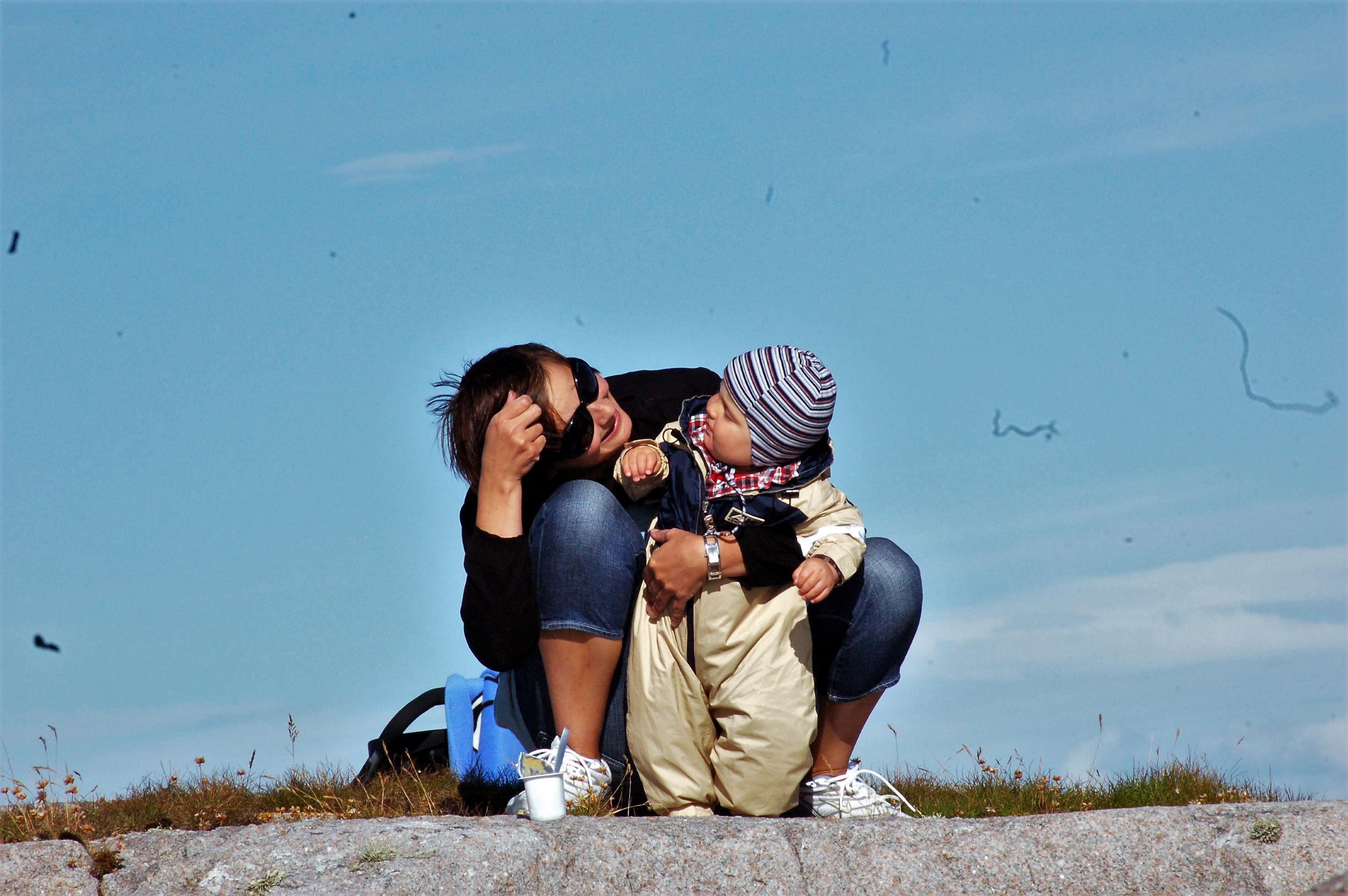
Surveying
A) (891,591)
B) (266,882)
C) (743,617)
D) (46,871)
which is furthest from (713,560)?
(46,871)

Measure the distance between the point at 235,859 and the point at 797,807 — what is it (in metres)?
1.86

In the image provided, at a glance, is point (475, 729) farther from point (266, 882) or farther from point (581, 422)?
point (266, 882)

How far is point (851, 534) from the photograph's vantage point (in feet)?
13.0

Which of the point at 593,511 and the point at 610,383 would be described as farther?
the point at 610,383

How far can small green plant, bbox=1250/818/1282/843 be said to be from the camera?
3674mm

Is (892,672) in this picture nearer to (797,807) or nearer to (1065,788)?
(797,807)

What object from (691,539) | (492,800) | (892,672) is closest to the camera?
(691,539)

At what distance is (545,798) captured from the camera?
3.76 metres

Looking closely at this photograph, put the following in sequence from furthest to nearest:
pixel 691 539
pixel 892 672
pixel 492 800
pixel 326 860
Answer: pixel 492 800
pixel 892 672
pixel 691 539
pixel 326 860

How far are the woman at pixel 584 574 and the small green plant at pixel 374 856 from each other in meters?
0.65

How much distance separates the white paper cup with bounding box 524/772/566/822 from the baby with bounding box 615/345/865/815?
12.8 inches

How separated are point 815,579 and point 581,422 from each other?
0.95 meters

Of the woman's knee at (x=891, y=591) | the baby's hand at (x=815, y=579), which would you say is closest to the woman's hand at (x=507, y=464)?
the baby's hand at (x=815, y=579)

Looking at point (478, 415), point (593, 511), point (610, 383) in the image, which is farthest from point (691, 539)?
point (610, 383)
